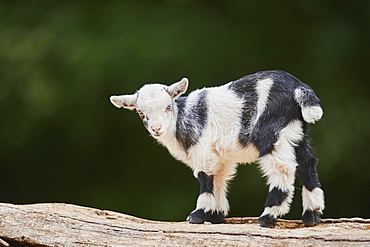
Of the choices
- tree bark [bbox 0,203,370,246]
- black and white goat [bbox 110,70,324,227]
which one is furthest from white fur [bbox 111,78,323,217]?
tree bark [bbox 0,203,370,246]

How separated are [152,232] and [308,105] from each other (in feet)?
3.30

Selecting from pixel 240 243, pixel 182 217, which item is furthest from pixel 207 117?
pixel 182 217

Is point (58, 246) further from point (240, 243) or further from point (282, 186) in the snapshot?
point (282, 186)

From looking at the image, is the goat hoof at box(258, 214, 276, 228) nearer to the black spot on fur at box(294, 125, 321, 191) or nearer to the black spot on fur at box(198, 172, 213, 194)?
the black spot on fur at box(294, 125, 321, 191)

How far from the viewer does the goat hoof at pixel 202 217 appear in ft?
10.5

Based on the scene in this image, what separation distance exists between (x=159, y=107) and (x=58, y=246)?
88cm

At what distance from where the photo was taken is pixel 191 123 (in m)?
3.18

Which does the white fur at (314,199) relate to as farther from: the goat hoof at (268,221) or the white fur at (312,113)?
the white fur at (312,113)

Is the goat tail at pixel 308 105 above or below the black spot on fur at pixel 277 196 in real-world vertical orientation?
above

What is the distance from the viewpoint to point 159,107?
122 inches

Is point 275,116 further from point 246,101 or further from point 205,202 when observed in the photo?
point 205,202

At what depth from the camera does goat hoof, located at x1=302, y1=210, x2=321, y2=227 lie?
306 cm

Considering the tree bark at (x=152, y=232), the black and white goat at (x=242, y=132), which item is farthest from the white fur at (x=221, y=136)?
the tree bark at (x=152, y=232)

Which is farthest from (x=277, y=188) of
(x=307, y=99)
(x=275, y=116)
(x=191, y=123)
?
(x=191, y=123)
